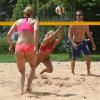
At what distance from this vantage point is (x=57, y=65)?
42.4 ft

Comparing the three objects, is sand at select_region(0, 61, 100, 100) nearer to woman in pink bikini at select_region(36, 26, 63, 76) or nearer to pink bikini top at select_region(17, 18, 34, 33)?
woman in pink bikini at select_region(36, 26, 63, 76)

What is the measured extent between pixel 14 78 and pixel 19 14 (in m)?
11.7

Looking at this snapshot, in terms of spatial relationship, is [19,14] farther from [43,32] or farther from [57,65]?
[57,65]

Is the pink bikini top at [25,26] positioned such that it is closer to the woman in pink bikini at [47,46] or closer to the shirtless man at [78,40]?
the woman in pink bikini at [47,46]

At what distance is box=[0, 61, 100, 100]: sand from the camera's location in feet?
24.8

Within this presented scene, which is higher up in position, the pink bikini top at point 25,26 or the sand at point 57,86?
the pink bikini top at point 25,26

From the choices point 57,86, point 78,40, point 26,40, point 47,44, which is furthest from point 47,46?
point 26,40

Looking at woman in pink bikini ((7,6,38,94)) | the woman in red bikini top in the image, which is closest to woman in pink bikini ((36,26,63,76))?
the woman in red bikini top

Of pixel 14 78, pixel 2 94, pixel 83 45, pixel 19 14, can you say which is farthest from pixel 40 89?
pixel 19 14

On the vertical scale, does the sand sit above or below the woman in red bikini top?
below

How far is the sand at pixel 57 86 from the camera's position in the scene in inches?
298

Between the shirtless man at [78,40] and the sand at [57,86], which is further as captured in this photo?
the shirtless man at [78,40]

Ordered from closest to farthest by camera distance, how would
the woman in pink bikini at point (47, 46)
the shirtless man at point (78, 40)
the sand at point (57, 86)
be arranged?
the sand at point (57, 86) → the woman in pink bikini at point (47, 46) → the shirtless man at point (78, 40)

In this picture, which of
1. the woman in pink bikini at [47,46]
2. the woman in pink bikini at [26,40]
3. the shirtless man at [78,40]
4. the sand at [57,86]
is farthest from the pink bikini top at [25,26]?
the shirtless man at [78,40]
